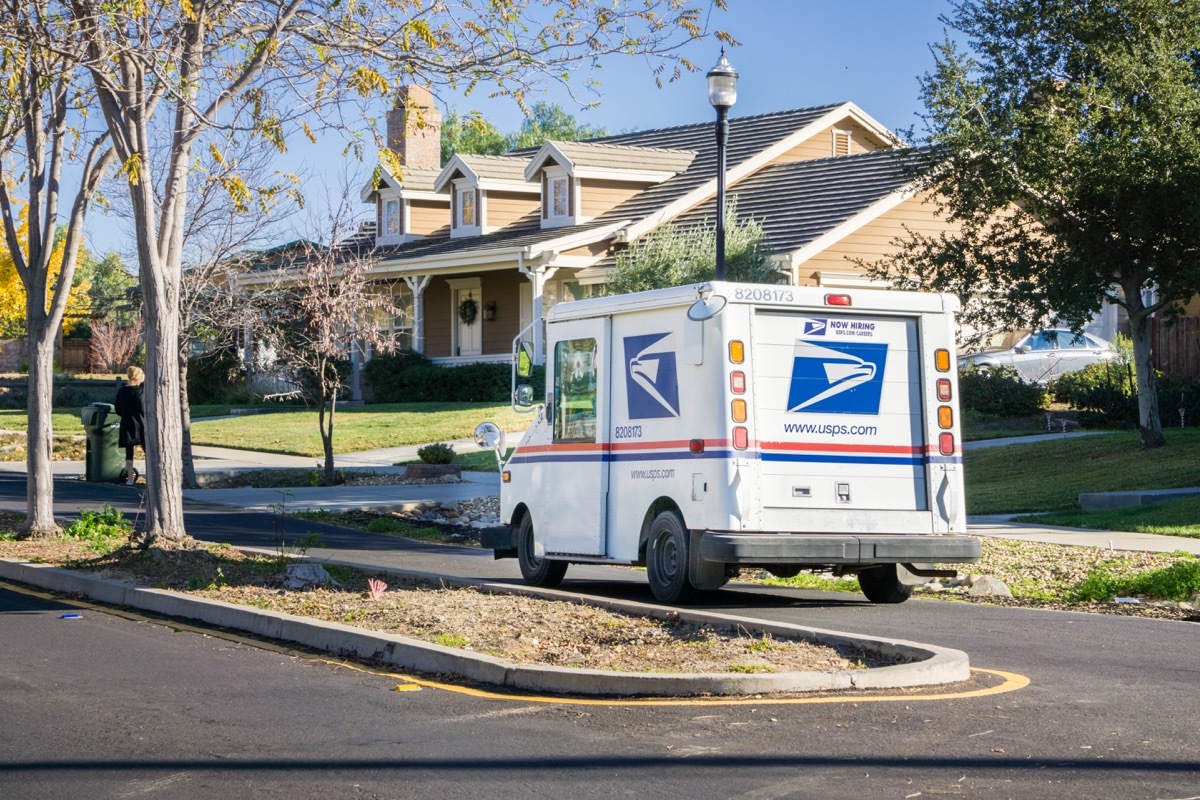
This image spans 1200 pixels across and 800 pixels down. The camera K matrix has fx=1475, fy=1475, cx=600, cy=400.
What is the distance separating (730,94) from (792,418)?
666 centimetres

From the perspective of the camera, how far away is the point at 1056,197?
21078 mm

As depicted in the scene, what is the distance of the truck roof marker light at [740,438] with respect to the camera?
11.1 meters

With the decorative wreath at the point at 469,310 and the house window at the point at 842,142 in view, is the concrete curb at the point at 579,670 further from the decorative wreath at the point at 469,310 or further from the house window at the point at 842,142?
the house window at the point at 842,142

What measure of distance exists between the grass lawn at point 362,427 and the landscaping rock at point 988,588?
668 inches

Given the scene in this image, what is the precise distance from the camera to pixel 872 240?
34062 mm

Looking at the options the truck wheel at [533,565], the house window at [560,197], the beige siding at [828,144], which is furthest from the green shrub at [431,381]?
the truck wheel at [533,565]

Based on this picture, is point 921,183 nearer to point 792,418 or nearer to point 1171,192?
point 1171,192

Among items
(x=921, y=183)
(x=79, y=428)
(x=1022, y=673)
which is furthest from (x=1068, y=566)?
(x=79, y=428)

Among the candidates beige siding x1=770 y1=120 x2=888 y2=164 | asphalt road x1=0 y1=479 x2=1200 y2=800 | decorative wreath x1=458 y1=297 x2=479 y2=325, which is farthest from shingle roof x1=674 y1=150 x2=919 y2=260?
asphalt road x1=0 y1=479 x2=1200 y2=800

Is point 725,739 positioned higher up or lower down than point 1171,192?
lower down

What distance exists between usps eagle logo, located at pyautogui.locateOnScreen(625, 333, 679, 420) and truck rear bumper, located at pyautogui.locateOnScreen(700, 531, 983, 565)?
4.01 feet

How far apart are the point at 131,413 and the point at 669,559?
1331 cm

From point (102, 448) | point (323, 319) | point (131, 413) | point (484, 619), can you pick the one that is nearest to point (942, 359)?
point (484, 619)

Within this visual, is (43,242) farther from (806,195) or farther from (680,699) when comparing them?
(806,195)
